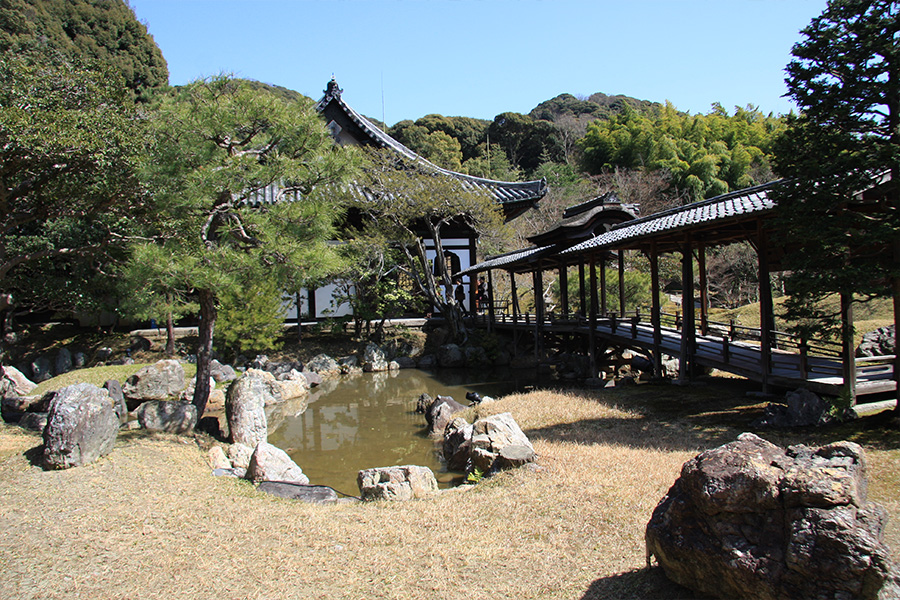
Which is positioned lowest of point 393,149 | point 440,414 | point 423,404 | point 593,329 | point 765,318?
point 423,404

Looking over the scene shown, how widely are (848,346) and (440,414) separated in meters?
6.47

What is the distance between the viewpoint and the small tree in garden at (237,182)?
7.12m

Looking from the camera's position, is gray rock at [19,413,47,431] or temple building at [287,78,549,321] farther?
temple building at [287,78,549,321]

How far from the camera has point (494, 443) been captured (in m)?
6.82

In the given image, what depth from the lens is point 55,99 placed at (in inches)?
324

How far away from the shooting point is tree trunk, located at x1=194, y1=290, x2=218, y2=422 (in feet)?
28.2

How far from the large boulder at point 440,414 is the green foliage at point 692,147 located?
72.1ft

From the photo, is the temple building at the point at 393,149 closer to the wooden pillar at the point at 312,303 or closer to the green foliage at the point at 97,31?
the wooden pillar at the point at 312,303

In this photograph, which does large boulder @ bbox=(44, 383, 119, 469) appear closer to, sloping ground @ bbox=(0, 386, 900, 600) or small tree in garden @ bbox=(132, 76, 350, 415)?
sloping ground @ bbox=(0, 386, 900, 600)

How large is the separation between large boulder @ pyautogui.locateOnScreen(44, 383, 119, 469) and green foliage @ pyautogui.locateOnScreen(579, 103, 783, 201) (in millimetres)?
Result: 27478

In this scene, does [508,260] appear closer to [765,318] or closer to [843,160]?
[765,318]

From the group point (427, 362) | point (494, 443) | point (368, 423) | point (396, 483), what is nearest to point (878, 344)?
point (494, 443)

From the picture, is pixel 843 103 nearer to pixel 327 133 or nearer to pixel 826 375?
pixel 826 375

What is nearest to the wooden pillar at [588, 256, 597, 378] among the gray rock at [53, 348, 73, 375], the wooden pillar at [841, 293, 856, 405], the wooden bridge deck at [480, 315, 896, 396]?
the wooden bridge deck at [480, 315, 896, 396]
